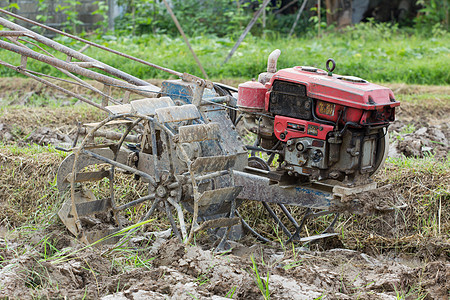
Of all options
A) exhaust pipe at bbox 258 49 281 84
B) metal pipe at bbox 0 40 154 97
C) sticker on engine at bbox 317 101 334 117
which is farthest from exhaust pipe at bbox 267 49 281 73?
metal pipe at bbox 0 40 154 97

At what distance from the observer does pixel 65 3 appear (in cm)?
1295

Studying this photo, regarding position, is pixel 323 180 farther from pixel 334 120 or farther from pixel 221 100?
pixel 221 100

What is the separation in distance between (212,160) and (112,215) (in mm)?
1413

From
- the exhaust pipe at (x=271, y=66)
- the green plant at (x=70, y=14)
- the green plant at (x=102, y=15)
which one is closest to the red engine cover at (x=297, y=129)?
the exhaust pipe at (x=271, y=66)

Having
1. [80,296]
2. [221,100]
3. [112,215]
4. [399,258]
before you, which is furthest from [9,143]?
[399,258]

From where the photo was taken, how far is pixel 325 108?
3.86m

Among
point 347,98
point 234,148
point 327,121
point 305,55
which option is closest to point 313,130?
point 327,121

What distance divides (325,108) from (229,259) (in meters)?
1.11

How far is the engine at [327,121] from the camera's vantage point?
3781 millimetres

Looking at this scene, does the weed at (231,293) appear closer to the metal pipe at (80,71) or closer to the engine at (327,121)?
the engine at (327,121)

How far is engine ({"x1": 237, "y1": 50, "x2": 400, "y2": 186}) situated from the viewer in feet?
12.4

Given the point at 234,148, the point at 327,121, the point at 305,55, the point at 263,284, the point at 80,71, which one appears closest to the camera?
the point at 263,284

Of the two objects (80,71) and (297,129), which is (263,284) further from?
(80,71)

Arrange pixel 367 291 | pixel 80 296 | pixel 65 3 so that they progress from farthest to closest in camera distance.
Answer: pixel 65 3 → pixel 367 291 → pixel 80 296
